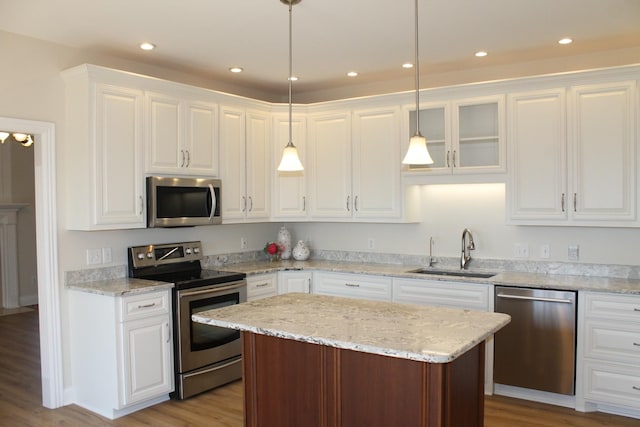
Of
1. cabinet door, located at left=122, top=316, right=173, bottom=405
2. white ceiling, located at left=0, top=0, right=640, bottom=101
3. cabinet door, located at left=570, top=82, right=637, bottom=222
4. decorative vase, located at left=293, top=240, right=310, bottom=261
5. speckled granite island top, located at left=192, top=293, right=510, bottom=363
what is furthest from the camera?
decorative vase, located at left=293, top=240, right=310, bottom=261

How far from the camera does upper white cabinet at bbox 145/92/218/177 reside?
13.7ft

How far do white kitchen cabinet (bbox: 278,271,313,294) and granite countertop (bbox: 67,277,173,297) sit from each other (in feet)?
4.14

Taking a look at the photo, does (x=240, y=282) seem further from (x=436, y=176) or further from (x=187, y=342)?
(x=436, y=176)

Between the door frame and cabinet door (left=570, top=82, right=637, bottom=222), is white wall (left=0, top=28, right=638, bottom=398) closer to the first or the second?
the door frame

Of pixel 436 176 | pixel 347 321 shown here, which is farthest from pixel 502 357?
pixel 347 321

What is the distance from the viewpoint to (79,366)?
13.0ft

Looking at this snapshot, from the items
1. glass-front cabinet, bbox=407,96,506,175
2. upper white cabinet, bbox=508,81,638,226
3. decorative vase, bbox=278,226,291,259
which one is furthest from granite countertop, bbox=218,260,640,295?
glass-front cabinet, bbox=407,96,506,175

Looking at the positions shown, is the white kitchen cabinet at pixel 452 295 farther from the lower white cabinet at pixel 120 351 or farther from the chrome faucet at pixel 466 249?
the lower white cabinet at pixel 120 351

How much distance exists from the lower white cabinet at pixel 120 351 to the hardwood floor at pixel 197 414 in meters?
0.12

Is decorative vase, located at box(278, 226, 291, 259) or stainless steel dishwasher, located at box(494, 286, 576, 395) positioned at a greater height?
decorative vase, located at box(278, 226, 291, 259)

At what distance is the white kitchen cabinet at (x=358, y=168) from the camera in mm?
Result: 4805

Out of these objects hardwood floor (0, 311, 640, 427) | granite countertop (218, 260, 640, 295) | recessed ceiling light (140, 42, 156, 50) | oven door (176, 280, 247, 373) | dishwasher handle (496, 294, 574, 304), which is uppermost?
recessed ceiling light (140, 42, 156, 50)

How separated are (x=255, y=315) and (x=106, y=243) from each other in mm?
1989

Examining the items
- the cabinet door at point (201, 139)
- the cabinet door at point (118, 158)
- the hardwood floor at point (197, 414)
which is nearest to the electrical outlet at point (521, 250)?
the hardwood floor at point (197, 414)
